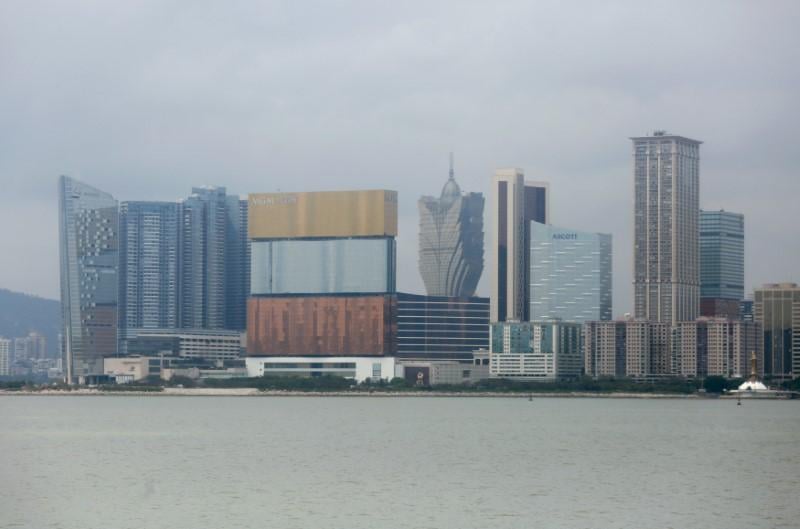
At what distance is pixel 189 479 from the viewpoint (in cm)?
7688

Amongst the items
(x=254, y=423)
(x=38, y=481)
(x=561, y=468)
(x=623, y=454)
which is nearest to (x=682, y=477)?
(x=561, y=468)

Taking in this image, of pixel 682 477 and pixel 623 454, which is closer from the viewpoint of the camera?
pixel 682 477

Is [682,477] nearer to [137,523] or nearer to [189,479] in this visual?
[189,479]

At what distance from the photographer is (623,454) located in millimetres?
96562

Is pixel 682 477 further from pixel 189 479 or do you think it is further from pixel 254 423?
pixel 254 423

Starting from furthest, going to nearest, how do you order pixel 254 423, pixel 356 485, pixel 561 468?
1. pixel 254 423
2. pixel 561 468
3. pixel 356 485

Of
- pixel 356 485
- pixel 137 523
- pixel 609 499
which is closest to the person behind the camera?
pixel 137 523

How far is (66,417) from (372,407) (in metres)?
43.2

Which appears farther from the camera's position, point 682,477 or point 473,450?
point 473,450

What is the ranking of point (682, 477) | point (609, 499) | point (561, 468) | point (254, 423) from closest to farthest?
point (609, 499)
point (682, 477)
point (561, 468)
point (254, 423)

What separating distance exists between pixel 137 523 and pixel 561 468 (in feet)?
106

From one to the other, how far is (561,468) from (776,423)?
66.5 metres

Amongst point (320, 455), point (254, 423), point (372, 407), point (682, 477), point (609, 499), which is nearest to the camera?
point (609, 499)

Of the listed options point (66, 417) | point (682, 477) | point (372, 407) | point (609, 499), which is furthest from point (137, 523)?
point (372, 407)
